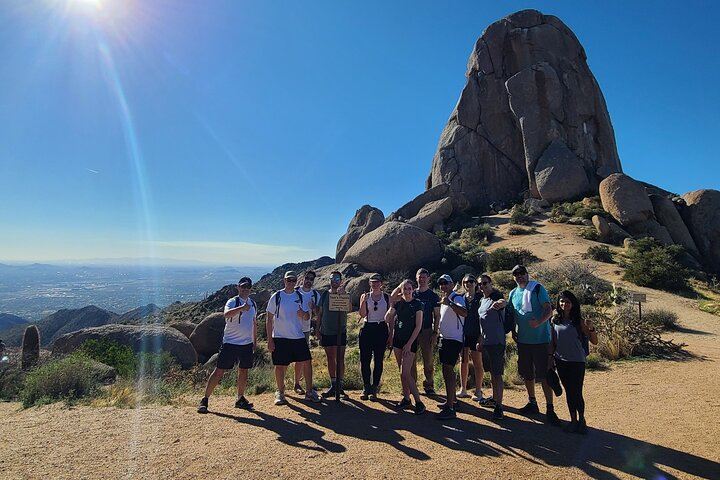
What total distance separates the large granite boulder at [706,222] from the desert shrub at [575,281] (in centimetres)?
1250

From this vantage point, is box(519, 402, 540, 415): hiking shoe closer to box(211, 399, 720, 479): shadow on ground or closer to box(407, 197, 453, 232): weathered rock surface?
box(211, 399, 720, 479): shadow on ground

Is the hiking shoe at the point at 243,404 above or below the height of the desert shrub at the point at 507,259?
below

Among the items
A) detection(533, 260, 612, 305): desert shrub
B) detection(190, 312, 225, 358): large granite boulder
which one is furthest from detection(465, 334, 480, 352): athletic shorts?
detection(190, 312, 225, 358): large granite boulder

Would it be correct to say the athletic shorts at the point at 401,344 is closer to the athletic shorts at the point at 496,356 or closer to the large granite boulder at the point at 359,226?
the athletic shorts at the point at 496,356

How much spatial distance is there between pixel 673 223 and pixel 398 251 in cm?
1826

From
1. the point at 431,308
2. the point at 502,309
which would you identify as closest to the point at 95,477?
the point at 431,308

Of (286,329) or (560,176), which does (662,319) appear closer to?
(286,329)

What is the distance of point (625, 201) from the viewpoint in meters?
26.2

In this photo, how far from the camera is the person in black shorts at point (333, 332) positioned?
7113 mm

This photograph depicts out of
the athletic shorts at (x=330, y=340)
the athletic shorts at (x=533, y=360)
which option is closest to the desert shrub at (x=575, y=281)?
the athletic shorts at (x=533, y=360)

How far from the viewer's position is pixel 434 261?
2358cm

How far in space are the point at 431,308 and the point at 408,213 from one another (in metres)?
28.2

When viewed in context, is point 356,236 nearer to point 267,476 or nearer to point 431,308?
point 431,308

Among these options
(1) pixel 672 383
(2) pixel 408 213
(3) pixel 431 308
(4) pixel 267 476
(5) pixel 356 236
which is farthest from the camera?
(2) pixel 408 213
